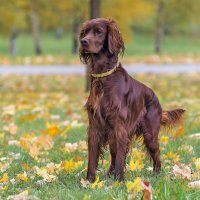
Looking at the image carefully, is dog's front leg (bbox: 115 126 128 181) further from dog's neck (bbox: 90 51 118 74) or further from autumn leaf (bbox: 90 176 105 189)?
dog's neck (bbox: 90 51 118 74)

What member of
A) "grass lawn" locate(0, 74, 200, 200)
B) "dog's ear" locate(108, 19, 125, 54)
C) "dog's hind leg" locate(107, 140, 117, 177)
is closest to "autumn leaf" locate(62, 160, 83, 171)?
"grass lawn" locate(0, 74, 200, 200)

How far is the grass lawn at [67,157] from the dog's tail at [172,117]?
0.24 m

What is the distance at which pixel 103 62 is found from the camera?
455 cm

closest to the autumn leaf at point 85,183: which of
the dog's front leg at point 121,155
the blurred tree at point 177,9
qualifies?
the dog's front leg at point 121,155

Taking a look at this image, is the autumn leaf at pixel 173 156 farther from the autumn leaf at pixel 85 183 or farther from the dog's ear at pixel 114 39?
the dog's ear at pixel 114 39

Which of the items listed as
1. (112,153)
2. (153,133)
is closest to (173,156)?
(153,133)

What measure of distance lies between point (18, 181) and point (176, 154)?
1.87 metres

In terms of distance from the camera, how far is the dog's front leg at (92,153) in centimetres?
466

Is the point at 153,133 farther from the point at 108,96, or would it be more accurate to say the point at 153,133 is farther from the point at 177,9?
the point at 177,9

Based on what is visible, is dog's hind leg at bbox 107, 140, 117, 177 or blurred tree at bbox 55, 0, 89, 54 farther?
blurred tree at bbox 55, 0, 89, 54

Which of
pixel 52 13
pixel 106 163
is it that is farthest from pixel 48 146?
pixel 52 13

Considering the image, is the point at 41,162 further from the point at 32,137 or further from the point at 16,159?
the point at 32,137

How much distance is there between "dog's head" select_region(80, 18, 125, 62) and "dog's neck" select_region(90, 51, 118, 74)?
0.14ft

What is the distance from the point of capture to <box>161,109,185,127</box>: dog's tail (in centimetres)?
541
